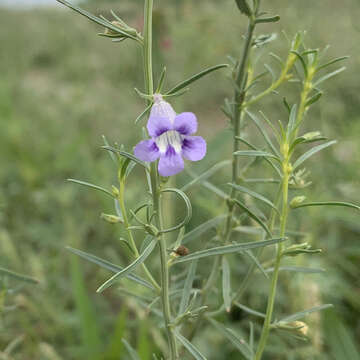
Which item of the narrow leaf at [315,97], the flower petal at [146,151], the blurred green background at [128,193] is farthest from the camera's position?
the blurred green background at [128,193]

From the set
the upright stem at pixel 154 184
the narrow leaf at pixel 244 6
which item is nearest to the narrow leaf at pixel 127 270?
the upright stem at pixel 154 184

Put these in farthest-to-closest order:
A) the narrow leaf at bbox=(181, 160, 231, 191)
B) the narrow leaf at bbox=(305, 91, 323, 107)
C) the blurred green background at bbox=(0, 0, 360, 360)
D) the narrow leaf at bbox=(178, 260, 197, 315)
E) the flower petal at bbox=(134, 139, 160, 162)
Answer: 1. the blurred green background at bbox=(0, 0, 360, 360)
2. the narrow leaf at bbox=(181, 160, 231, 191)
3. the narrow leaf at bbox=(178, 260, 197, 315)
4. the narrow leaf at bbox=(305, 91, 323, 107)
5. the flower petal at bbox=(134, 139, 160, 162)

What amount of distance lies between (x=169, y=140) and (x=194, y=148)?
0.18 ft

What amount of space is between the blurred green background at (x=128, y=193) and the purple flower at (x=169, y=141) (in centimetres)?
70

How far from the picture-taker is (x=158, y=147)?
35.4 inches

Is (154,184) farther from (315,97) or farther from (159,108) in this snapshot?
(315,97)

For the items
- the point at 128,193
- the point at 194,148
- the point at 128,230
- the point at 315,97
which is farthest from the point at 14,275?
the point at 128,193

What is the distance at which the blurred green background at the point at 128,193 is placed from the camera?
6.15ft

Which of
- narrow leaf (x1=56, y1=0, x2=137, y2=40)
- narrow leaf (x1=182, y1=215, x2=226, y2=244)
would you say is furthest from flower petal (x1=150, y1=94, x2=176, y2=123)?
narrow leaf (x1=182, y1=215, x2=226, y2=244)

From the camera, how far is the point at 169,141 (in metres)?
0.94

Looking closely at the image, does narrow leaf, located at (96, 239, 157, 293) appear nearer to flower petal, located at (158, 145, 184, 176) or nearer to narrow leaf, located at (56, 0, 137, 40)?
flower petal, located at (158, 145, 184, 176)

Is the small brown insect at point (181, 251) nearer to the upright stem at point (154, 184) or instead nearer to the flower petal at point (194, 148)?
the upright stem at point (154, 184)

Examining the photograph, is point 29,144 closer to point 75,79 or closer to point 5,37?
point 75,79

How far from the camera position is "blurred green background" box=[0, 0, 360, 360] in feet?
6.15
